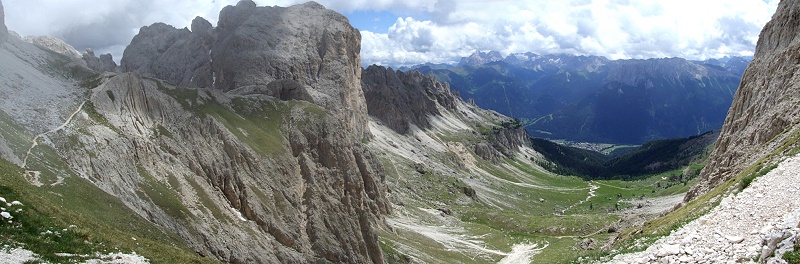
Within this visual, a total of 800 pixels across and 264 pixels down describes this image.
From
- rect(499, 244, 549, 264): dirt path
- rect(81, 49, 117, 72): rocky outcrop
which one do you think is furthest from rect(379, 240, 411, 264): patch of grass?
rect(81, 49, 117, 72): rocky outcrop

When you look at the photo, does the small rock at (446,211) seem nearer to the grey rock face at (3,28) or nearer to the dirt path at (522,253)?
the dirt path at (522,253)

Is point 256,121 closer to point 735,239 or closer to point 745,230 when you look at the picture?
point 745,230


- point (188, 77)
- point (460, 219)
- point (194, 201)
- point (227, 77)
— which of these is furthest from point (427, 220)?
point (188, 77)

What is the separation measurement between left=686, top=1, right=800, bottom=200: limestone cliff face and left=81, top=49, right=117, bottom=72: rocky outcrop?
6550 inches

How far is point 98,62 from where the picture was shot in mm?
181625

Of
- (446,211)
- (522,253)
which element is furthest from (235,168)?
(446,211)

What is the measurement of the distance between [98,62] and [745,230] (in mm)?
198378

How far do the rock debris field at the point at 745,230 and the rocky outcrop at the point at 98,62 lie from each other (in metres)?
173

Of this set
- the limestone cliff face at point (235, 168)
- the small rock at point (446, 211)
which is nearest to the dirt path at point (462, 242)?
the limestone cliff face at point (235, 168)

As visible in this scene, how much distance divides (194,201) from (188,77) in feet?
477

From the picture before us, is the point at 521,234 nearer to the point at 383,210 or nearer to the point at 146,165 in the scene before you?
the point at 383,210

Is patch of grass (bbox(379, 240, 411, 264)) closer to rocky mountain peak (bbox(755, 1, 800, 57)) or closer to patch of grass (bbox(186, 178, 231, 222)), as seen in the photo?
patch of grass (bbox(186, 178, 231, 222))

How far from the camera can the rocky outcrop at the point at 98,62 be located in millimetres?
171375

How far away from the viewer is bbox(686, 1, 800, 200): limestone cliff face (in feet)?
217
